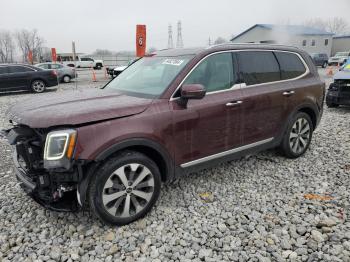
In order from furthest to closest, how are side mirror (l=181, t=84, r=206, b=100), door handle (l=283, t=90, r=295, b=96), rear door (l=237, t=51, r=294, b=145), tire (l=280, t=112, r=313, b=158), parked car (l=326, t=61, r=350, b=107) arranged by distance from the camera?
parked car (l=326, t=61, r=350, b=107), tire (l=280, t=112, r=313, b=158), door handle (l=283, t=90, r=295, b=96), rear door (l=237, t=51, r=294, b=145), side mirror (l=181, t=84, r=206, b=100)

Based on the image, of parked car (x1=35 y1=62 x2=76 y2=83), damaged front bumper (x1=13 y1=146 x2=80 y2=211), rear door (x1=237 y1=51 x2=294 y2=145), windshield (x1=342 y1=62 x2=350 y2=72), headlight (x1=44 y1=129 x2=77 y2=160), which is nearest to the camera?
headlight (x1=44 y1=129 x2=77 y2=160)

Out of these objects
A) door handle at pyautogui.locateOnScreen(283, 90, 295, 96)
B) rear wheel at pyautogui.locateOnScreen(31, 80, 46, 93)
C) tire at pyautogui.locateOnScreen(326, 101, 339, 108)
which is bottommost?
tire at pyautogui.locateOnScreen(326, 101, 339, 108)

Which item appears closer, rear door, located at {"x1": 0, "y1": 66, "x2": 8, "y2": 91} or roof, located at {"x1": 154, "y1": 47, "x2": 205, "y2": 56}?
roof, located at {"x1": 154, "y1": 47, "x2": 205, "y2": 56}

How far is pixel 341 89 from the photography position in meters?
8.30

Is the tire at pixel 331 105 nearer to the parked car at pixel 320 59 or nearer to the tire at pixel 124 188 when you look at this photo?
the tire at pixel 124 188

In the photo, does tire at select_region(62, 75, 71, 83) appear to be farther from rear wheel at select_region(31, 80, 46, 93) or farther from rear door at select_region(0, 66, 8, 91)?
rear door at select_region(0, 66, 8, 91)

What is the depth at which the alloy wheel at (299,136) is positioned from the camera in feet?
14.7

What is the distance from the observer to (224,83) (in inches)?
140

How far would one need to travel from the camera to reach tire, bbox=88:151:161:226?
267 centimetres

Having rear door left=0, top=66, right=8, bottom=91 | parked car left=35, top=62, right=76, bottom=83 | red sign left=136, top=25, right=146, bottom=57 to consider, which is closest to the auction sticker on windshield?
red sign left=136, top=25, right=146, bottom=57

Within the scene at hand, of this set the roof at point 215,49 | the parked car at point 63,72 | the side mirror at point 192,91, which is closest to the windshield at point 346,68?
the roof at point 215,49

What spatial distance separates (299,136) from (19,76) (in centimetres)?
1319

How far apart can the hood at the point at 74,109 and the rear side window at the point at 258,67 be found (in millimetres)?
1502

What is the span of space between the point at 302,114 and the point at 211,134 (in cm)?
199
